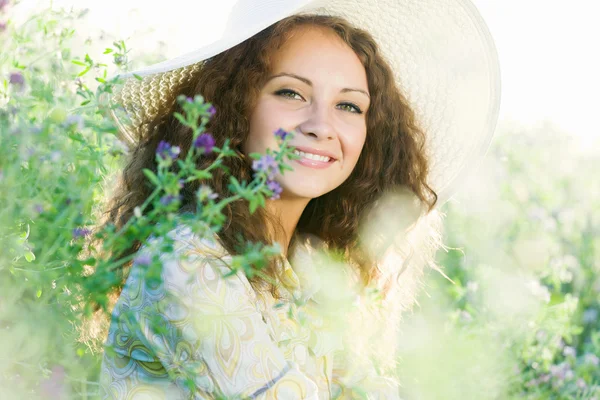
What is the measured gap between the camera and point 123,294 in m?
1.56

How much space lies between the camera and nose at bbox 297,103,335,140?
6.08 ft

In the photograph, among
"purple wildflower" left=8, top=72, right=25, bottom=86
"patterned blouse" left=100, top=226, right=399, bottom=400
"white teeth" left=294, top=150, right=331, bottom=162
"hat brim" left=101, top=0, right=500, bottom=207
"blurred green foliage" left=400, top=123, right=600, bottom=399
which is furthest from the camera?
"blurred green foliage" left=400, top=123, right=600, bottom=399

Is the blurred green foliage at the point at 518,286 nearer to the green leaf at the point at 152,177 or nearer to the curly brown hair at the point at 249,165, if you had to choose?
the curly brown hair at the point at 249,165

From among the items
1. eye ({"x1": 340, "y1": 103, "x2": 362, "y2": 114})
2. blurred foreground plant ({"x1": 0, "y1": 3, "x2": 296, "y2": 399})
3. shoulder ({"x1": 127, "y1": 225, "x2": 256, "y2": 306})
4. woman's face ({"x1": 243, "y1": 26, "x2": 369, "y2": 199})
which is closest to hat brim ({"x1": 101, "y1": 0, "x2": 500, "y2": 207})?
woman's face ({"x1": 243, "y1": 26, "x2": 369, "y2": 199})

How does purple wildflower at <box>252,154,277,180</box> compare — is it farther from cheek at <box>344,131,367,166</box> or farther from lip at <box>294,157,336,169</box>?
cheek at <box>344,131,367,166</box>

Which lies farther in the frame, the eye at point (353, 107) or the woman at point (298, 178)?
the eye at point (353, 107)

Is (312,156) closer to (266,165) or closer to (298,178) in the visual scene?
(298,178)

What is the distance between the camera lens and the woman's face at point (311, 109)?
187cm

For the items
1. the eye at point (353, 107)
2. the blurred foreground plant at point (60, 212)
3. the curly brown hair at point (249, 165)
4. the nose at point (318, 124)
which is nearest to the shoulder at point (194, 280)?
the curly brown hair at point (249, 165)

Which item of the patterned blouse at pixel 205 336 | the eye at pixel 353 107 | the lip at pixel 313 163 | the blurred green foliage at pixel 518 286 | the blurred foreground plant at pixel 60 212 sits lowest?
the blurred green foliage at pixel 518 286

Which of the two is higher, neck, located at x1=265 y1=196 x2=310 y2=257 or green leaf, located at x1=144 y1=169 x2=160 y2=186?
green leaf, located at x1=144 y1=169 x2=160 y2=186

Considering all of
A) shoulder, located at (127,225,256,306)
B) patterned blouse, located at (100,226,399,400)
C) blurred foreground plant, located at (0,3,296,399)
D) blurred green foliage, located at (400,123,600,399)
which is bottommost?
blurred green foliage, located at (400,123,600,399)

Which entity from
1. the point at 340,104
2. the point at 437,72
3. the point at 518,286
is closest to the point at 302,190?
the point at 340,104

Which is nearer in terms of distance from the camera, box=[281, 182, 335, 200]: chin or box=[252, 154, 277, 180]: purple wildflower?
box=[252, 154, 277, 180]: purple wildflower
